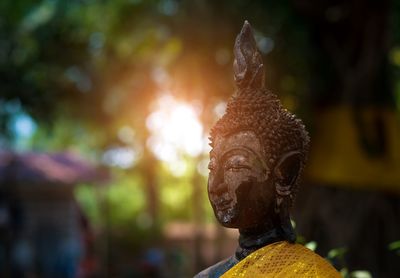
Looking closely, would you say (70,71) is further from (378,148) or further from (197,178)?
(378,148)

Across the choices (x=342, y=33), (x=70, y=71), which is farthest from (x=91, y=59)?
(x=342, y=33)

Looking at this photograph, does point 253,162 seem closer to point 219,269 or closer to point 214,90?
point 219,269

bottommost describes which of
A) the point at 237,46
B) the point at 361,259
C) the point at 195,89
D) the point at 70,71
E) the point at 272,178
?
the point at 361,259

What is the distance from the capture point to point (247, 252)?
2604 mm

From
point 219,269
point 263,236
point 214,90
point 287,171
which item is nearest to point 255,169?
point 287,171

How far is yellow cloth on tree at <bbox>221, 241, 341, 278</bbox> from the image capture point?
243 centimetres

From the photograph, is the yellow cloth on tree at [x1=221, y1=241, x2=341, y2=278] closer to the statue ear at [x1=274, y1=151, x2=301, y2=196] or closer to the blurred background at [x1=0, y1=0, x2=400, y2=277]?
the statue ear at [x1=274, y1=151, x2=301, y2=196]

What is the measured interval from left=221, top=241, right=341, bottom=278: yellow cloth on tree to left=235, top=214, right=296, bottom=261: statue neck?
7 cm

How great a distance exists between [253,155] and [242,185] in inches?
4.6

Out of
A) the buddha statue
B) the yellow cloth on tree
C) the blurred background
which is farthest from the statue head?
the blurred background

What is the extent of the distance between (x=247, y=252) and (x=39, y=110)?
7596 millimetres

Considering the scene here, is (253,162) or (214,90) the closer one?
(253,162)

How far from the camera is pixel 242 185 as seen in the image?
2.55 meters

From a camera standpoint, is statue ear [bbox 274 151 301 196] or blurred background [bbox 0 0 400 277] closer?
statue ear [bbox 274 151 301 196]
